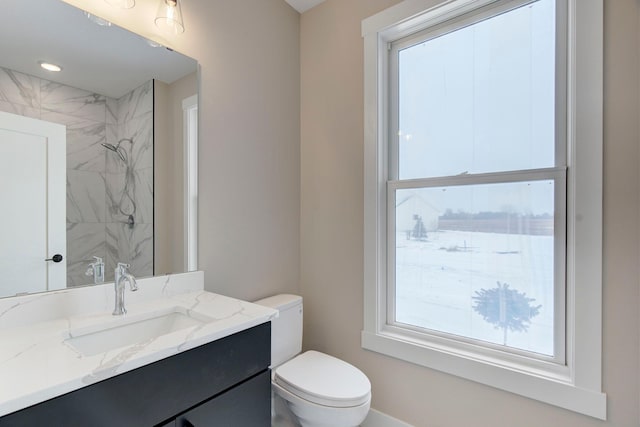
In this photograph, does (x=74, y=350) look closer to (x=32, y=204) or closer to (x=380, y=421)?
(x=32, y=204)

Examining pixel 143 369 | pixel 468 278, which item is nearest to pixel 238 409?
pixel 143 369

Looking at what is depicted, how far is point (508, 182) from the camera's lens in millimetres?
1435

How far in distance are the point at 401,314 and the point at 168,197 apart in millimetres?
1369

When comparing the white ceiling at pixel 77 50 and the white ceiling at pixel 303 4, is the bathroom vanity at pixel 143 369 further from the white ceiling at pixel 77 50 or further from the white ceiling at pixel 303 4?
the white ceiling at pixel 303 4

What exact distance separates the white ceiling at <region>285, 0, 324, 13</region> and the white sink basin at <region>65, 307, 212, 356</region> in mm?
1906

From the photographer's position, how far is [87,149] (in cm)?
114

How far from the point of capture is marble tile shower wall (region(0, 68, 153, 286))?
1040 millimetres

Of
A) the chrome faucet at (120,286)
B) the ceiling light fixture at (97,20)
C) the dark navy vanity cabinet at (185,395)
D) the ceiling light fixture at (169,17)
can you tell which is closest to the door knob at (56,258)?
the chrome faucet at (120,286)

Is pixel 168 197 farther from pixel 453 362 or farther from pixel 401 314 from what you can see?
pixel 453 362

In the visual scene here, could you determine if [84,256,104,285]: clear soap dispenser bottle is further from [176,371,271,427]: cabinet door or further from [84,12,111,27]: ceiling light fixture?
[84,12,111,27]: ceiling light fixture

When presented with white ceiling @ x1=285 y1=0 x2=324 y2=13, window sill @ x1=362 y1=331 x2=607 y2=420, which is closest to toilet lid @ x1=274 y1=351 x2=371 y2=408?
window sill @ x1=362 y1=331 x2=607 y2=420

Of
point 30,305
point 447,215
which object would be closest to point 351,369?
point 447,215

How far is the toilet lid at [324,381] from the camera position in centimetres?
131

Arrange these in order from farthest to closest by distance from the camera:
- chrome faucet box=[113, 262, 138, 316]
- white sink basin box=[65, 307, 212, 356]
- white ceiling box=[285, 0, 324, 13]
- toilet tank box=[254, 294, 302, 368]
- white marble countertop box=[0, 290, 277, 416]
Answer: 1. white ceiling box=[285, 0, 324, 13]
2. toilet tank box=[254, 294, 302, 368]
3. chrome faucet box=[113, 262, 138, 316]
4. white sink basin box=[65, 307, 212, 356]
5. white marble countertop box=[0, 290, 277, 416]
